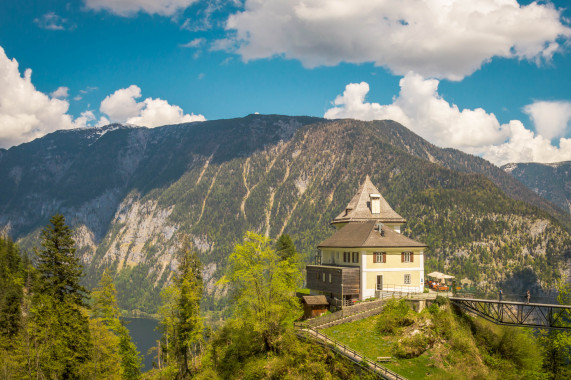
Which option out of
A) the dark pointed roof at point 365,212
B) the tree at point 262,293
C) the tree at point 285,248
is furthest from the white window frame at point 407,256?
the tree at point 285,248

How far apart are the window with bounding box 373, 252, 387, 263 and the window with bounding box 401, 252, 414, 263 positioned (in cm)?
245

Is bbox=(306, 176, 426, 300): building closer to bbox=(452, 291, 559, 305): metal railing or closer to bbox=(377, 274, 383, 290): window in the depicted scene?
bbox=(377, 274, 383, 290): window

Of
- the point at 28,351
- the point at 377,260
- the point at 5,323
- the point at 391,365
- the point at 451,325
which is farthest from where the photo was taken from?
the point at 5,323

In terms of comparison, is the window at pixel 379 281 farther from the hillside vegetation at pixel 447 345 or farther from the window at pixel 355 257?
the hillside vegetation at pixel 447 345

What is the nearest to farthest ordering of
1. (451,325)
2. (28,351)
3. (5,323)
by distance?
(28,351) → (451,325) → (5,323)

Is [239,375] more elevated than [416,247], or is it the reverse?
[416,247]

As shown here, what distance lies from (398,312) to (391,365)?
914 centimetres

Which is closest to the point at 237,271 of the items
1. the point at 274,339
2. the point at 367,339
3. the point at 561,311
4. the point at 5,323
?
the point at 274,339

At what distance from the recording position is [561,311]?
50.5 meters

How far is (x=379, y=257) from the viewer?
59219 millimetres

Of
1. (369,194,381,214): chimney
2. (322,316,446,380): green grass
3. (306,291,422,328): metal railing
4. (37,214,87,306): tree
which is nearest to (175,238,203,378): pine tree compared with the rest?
(37,214,87,306): tree

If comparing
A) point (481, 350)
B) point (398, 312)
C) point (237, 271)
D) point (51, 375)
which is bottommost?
point (51, 375)

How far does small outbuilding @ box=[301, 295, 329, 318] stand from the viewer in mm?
56969

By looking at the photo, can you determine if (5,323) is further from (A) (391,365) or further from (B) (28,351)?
(A) (391,365)
